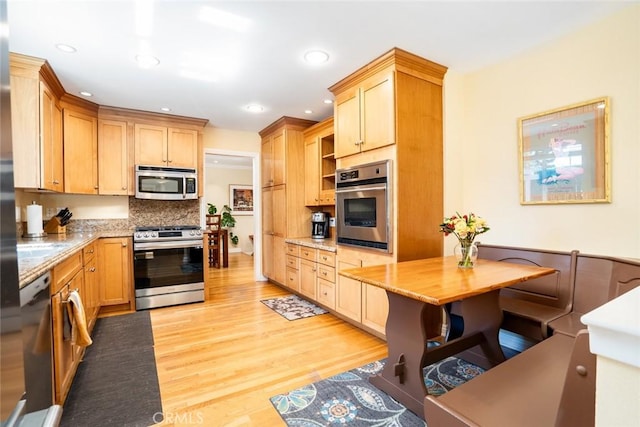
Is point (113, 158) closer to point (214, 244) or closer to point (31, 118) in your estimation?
point (31, 118)

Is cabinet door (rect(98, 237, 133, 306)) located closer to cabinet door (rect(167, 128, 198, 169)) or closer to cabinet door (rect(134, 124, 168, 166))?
cabinet door (rect(134, 124, 168, 166))

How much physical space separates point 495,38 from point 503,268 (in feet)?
5.79

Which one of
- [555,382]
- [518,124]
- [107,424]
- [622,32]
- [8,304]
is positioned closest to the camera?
[8,304]

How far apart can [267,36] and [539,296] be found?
116 inches

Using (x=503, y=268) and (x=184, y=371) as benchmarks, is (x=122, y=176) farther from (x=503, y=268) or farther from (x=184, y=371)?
(x=503, y=268)

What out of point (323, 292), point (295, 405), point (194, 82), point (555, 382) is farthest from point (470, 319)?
point (194, 82)

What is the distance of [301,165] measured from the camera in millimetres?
4430

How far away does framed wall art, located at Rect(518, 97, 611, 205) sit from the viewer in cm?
214

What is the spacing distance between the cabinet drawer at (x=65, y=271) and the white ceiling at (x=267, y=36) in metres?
1.66

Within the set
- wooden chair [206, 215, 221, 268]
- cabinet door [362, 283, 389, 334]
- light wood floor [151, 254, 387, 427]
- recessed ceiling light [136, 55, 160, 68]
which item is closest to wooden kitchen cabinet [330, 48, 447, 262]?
cabinet door [362, 283, 389, 334]

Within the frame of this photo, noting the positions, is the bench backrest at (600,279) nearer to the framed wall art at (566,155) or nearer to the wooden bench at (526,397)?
the framed wall art at (566,155)

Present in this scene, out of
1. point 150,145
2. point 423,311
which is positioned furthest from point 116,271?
point 423,311

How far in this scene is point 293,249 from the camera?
4.20 meters

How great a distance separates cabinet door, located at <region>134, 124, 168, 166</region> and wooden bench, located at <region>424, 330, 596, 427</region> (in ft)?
13.8
